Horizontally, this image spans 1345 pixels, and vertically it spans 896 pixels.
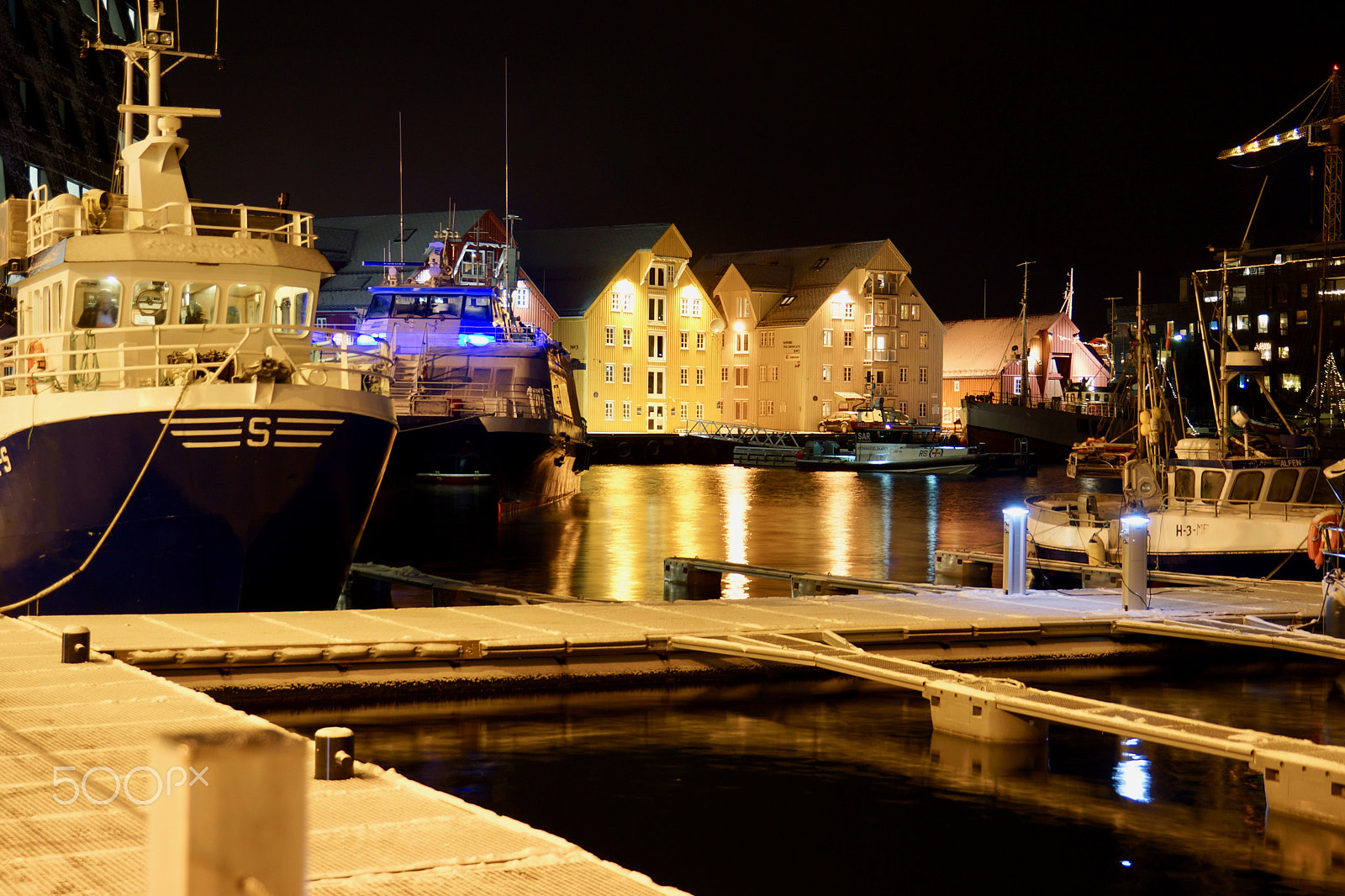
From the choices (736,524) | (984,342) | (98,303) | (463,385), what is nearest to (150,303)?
(98,303)

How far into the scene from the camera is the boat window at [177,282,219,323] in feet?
54.6

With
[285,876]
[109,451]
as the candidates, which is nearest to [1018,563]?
[109,451]

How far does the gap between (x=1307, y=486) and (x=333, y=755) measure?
22.4 m

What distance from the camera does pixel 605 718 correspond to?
1312 cm

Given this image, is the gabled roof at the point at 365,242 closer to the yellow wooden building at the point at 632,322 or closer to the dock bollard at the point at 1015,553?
the yellow wooden building at the point at 632,322

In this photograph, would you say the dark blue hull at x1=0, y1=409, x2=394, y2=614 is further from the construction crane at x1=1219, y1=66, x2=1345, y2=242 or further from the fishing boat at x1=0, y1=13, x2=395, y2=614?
the construction crane at x1=1219, y1=66, x2=1345, y2=242

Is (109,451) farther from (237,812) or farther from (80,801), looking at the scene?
(237,812)

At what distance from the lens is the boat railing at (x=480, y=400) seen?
42.8 metres

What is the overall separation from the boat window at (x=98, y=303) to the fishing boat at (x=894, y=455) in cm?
6927

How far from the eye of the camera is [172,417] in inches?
569

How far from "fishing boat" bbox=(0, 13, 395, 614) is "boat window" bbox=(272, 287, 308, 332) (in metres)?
0.03

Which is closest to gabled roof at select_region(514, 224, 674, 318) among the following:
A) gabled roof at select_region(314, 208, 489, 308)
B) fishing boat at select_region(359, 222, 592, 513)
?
gabled roof at select_region(314, 208, 489, 308)

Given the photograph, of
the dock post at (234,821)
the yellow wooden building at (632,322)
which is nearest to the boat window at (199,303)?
the dock post at (234,821)

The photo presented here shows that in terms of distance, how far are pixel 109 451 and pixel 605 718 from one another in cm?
658
